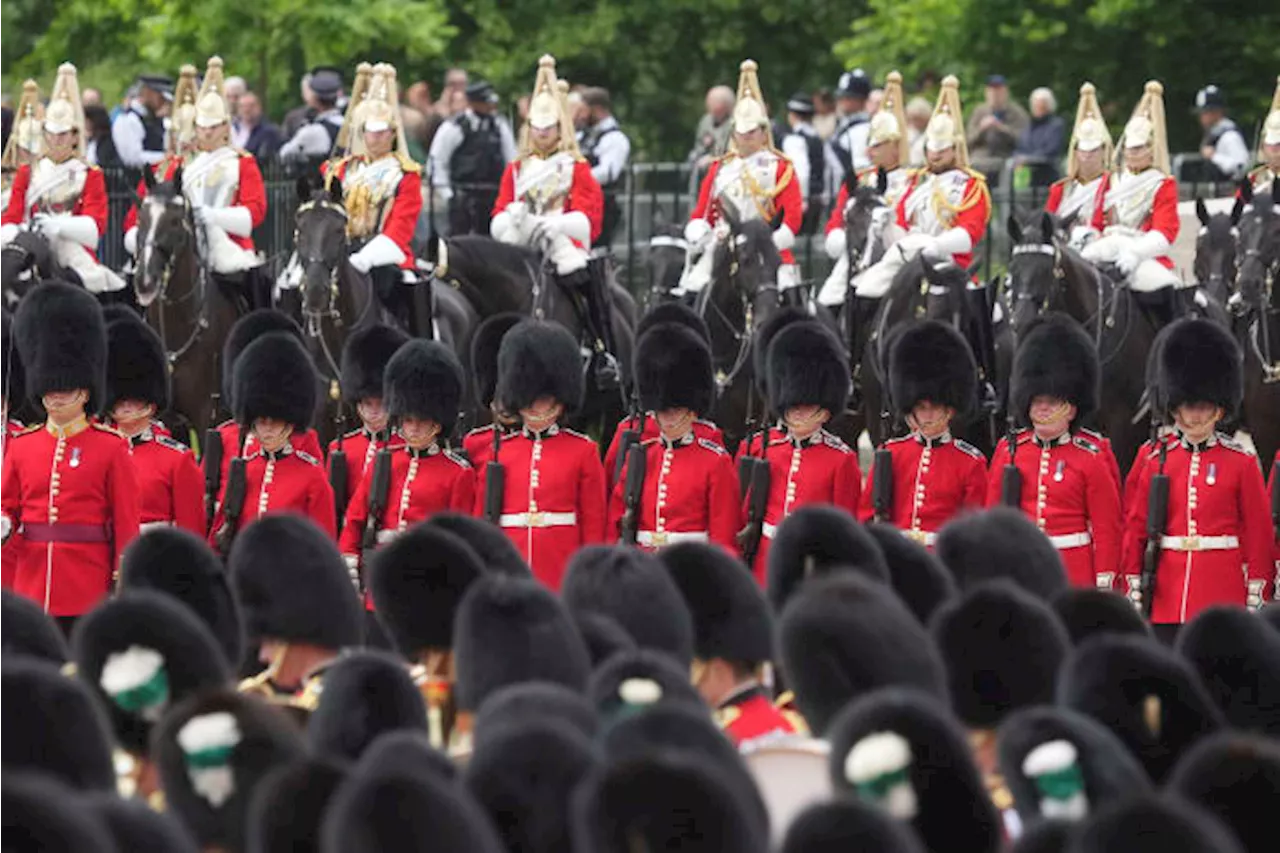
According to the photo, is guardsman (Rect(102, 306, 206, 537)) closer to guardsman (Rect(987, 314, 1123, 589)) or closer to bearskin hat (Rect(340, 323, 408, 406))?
bearskin hat (Rect(340, 323, 408, 406))

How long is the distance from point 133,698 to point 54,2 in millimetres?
19488

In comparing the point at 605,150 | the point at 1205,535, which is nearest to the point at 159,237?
the point at 1205,535

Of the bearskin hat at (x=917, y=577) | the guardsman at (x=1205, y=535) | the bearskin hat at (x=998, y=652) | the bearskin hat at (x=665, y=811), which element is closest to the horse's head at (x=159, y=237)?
the guardsman at (x=1205, y=535)

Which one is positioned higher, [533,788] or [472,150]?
[472,150]

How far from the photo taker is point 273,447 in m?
12.0

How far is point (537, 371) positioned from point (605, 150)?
8435 millimetres

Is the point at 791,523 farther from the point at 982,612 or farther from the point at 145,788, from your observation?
the point at 145,788

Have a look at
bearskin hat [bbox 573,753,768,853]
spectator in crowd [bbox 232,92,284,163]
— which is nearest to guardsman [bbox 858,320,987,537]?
bearskin hat [bbox 573,753,768,853]

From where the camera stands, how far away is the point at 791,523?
8992 millimetres

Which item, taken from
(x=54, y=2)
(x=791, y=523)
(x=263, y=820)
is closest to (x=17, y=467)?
(x=791, y=523)

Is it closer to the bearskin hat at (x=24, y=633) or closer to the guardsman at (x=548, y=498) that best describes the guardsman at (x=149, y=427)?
the guardsman at (x=548, y=498)

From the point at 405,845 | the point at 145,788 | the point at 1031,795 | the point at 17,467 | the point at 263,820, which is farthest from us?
the point at 17,467

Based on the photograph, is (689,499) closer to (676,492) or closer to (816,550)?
(676,492)

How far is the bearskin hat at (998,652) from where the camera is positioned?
7.71 metres
